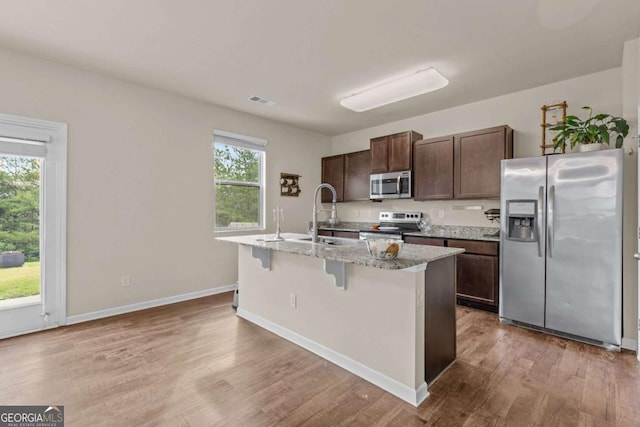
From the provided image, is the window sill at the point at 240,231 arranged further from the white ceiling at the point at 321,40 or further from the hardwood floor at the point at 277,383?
the white ceiling at the point at 321,40

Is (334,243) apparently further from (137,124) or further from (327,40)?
(137,124)

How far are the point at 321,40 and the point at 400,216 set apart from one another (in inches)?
116

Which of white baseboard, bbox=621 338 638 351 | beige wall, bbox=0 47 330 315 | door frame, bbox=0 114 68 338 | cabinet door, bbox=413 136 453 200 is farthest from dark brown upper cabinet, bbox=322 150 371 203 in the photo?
door frame, bbox=0 114 68 338

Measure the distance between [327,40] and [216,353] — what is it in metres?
2.74

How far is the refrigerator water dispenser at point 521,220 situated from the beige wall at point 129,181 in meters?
3.53

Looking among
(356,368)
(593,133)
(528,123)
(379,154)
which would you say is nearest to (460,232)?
(528,123)

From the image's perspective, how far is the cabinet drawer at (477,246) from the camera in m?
3.40

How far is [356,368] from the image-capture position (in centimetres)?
219

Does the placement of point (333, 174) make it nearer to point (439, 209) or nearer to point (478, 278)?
point (439, 209)

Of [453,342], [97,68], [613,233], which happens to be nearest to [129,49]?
[97,68]

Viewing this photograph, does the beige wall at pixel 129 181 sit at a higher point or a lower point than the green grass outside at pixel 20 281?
higher

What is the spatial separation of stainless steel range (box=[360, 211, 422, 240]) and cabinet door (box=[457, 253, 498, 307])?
95cm

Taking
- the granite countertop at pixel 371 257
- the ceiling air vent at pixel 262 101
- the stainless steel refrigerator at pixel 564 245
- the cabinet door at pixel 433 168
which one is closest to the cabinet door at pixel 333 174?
the cabinet door at pixel 433 168

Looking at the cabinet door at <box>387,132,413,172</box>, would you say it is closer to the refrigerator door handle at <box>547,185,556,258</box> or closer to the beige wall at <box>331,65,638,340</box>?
the beige wall at <box>331,65,638,340</box>
